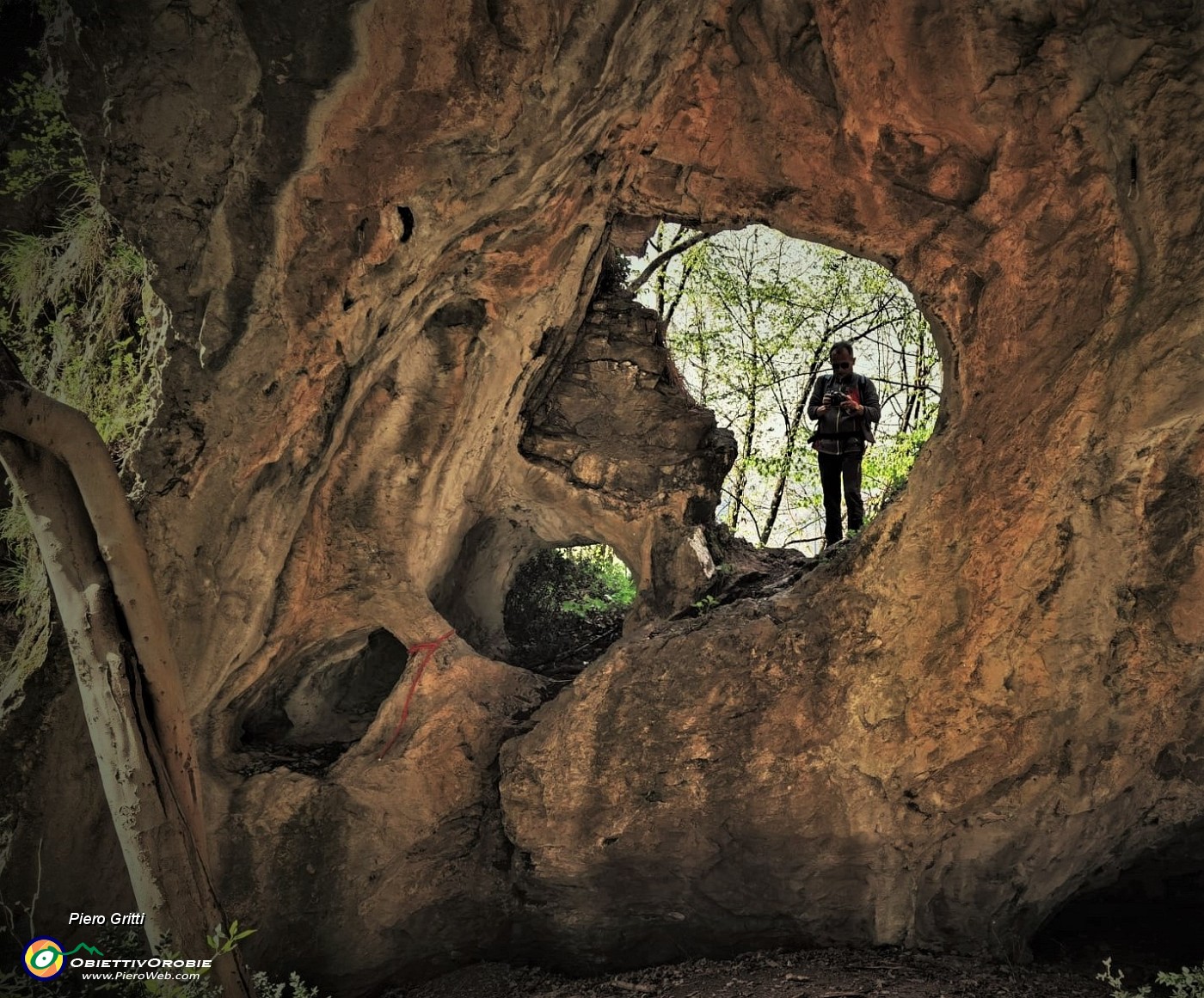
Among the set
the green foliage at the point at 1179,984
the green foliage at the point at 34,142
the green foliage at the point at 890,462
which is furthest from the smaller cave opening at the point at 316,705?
the green foliage at the point at 890,462

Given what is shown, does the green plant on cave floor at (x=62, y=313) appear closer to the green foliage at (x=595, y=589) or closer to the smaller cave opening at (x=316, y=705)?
the smaller cave opening at (x=316, y=705)

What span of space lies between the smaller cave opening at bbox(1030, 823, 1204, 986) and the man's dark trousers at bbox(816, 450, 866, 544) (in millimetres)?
2746

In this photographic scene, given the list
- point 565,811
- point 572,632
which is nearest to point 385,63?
point 565,811

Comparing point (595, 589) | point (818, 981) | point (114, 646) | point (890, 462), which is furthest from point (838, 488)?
point (114, 646)

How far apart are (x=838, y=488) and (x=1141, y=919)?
136 inches

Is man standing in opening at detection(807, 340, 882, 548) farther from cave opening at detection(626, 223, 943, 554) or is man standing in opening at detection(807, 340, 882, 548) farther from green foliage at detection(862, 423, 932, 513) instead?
cave opening at detection(626, 223, 943, 554)

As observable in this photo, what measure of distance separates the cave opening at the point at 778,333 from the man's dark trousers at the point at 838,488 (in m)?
A: 4.47

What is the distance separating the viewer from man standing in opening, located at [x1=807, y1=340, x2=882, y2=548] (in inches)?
237

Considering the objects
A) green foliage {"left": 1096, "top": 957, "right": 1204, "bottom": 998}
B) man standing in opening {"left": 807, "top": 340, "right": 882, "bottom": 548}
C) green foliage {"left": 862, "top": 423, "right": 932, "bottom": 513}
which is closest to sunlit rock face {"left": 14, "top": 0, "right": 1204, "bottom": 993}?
green foliage {"left": 1096, "top": 957, "right": 1204, "bottom": 998}

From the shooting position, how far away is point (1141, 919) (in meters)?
5.59

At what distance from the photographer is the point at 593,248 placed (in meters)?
5.71

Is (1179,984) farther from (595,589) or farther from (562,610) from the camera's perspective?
(595,589)

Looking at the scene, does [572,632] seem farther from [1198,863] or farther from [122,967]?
[1198,863]

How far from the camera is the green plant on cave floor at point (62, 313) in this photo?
14.3 ft
